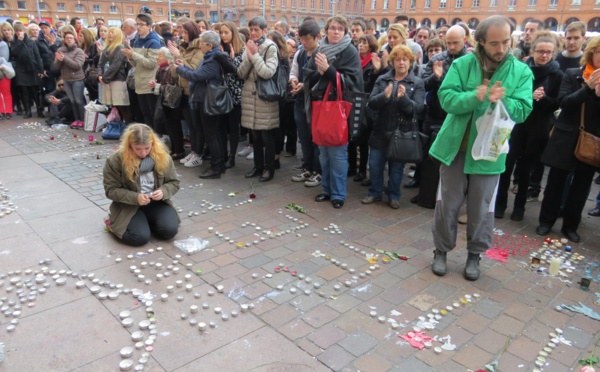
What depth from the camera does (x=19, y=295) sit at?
332 centimetres

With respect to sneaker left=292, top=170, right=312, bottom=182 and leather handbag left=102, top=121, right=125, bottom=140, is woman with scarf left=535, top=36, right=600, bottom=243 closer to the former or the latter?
sneaker left=292, top=170, right=312, bottom=182

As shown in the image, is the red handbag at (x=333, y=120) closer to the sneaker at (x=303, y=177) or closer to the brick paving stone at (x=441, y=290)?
the sneaker at (x=303, y=177)

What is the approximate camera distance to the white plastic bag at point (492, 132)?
3.29 meters

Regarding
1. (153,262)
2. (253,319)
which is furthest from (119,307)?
(253,319)

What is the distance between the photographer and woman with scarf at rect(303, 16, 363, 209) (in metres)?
5.09

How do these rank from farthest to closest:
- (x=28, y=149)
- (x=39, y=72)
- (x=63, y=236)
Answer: (x=39, y=72) < (x=28, y=149) < (x=63, y=236)

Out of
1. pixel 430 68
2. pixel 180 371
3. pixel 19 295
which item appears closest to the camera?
pixel 180 371

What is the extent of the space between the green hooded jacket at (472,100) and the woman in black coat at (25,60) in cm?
994

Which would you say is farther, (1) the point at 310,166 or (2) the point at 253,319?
(1) the point at 310,166

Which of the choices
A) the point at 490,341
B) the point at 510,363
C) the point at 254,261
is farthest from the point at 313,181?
the point at 510,363

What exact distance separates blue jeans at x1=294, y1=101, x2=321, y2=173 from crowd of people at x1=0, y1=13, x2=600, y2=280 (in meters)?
0.02

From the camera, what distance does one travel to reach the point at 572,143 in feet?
14.5

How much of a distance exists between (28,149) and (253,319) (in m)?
6.55

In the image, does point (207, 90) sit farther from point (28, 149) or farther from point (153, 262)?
point (28, 149)
